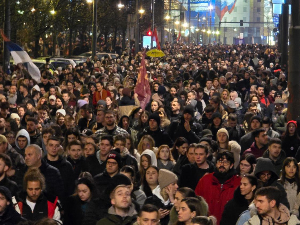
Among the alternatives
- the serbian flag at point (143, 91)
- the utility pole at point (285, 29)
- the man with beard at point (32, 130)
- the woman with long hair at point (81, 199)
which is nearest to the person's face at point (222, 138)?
the man with beard at point (32, 130)

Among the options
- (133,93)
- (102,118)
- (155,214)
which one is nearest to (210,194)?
(155,214)

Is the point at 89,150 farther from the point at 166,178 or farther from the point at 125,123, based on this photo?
the point at 125,123

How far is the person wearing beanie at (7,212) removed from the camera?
27.2 feet

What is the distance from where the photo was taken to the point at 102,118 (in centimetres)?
1498

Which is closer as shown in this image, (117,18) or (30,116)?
(30,116)

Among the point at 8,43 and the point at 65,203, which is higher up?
the point at 8,43

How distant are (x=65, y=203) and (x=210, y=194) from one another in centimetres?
165

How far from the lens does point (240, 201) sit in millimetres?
9062

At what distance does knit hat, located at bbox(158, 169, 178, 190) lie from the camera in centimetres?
971

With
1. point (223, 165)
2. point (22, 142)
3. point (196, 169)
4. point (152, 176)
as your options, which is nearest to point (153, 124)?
point (22, 142)

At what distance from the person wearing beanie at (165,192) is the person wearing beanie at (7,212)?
1.58 meters

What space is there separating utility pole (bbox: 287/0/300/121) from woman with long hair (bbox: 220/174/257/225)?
6.42m

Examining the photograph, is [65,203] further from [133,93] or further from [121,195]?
[133,93]

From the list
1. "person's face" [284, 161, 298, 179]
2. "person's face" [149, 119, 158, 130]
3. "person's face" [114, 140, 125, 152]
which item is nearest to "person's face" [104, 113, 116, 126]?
"person's face" [149, 119, 158, 130]
